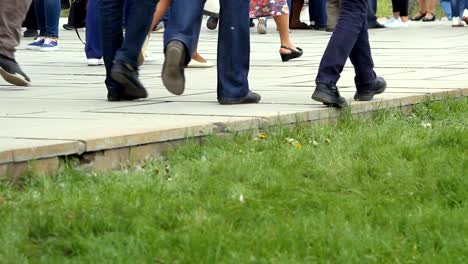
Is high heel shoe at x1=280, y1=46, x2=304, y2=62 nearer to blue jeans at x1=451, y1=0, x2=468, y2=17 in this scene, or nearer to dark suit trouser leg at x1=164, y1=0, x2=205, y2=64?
dark suit trouser leg at x1=164, y1=0, x2=205, y2=64

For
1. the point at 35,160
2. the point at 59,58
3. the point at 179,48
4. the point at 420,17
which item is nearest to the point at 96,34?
the point at 59,58

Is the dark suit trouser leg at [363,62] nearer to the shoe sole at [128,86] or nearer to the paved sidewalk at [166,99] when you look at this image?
the paved sidewalk at [166,99]

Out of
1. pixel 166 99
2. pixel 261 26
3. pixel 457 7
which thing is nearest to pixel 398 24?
pixel 457 7

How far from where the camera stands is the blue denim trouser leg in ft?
32.9

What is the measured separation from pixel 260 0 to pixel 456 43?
→ 281 centimetres

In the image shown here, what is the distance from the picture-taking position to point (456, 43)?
12805 mm

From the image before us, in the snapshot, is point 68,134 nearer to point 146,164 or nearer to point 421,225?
point 146,164

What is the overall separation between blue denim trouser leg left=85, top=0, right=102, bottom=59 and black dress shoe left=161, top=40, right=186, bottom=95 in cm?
362

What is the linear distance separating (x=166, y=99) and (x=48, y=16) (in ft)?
17.4

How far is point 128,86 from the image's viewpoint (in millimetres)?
Answer: 6793

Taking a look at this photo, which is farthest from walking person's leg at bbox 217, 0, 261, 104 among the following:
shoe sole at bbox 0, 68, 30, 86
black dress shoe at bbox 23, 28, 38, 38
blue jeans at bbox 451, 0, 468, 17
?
blue jeans at bbox 451, 0, 468, 17

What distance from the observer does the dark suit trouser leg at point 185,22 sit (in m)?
6.48

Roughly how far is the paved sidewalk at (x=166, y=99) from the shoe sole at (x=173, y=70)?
0.40 feet

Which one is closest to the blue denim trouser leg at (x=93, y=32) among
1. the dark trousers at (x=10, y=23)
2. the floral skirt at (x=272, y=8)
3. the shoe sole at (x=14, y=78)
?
the floral skirt at (x=272, y=8)
